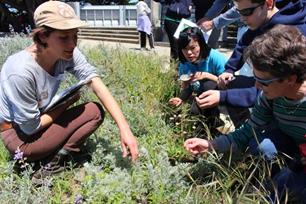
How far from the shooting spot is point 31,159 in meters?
2.84

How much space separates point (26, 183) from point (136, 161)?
0.62 meters

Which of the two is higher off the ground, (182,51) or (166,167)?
(182,51)

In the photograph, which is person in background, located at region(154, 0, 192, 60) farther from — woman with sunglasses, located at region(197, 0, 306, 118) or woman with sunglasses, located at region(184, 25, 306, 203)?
woman with sunglasses, located at region(184, 25, 306, 203)

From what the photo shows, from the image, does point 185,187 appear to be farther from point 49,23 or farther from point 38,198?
point 49,23

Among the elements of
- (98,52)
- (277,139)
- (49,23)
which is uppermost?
(49,23)

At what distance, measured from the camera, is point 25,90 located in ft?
8.72

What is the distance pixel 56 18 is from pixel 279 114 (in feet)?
4.40

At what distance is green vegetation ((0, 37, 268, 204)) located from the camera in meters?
2.36

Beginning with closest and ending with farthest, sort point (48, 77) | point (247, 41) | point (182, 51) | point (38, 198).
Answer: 1. point (38, 198)
2. point (48, 77)
3. point (247, 41)
4. point (182, 51)

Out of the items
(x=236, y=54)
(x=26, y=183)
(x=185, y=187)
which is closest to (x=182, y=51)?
(x=236, y=54)

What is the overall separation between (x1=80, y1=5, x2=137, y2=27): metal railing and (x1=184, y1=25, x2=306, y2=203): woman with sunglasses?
66.5 feet

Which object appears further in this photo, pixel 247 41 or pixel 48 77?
pixel 247 41

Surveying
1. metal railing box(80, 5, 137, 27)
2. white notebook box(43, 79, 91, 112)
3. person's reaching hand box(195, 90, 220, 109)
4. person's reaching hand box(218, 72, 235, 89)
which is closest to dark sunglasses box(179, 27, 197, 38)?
person's reaching hand box(218, 72, 235, 89)

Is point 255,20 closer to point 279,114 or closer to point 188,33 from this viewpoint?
point 188,33
